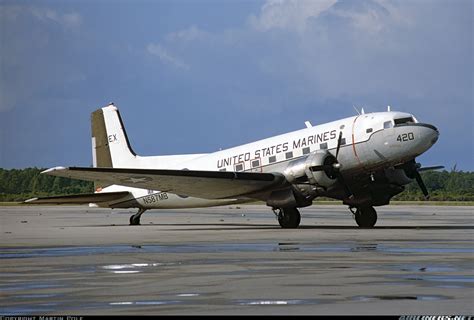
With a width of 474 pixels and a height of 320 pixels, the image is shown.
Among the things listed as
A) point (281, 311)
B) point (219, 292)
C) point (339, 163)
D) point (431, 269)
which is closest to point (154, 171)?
point (339, 163)

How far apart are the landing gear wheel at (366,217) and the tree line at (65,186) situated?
61.4m

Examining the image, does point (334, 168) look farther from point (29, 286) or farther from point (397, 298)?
point (397, 298)

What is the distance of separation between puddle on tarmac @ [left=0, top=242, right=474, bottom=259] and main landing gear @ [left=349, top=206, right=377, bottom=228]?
10.8m

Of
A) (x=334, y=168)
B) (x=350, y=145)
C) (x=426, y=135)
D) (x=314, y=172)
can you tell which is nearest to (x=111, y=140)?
(x=314, y=172)

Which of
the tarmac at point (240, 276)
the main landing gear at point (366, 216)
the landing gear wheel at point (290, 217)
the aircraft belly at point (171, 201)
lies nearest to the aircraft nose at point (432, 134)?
the main landing gear at point (366, 216)

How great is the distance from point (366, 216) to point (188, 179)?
681 cm

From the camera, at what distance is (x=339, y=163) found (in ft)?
109

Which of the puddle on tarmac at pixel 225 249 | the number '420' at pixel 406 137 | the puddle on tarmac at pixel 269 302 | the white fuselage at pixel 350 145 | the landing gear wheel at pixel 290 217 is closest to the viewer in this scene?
the puddle on tarmac at pixel 269 302

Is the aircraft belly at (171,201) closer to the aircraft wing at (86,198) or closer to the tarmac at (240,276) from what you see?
the aircraft wing at (86,198)

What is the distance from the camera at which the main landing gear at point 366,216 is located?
35.1 meters

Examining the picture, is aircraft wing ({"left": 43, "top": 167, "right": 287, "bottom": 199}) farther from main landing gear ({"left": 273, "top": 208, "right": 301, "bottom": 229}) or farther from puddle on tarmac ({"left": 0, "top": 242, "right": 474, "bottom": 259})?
puddle on tarmac ({"left": 0, "top": 242, "right": 474, "bottom": 259})

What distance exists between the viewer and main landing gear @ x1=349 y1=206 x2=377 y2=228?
35.1 metres

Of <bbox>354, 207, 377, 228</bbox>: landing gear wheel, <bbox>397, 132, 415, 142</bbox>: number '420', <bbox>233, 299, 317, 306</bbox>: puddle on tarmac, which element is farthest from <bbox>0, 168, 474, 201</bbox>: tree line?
<bbox>233, 299, 317, 306</bbox>: puddle on tarmac

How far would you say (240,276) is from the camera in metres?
15.8
